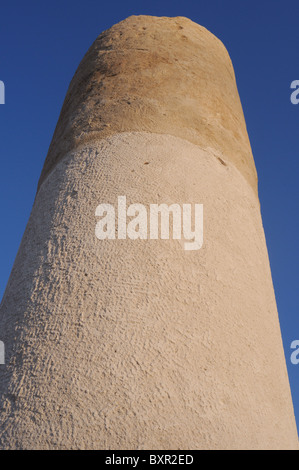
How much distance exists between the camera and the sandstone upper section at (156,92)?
11.4 ft

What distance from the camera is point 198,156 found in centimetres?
332

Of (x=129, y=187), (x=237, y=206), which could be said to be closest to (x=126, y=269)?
(x=129, y=187)

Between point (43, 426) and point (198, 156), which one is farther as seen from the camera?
point (198, 156)

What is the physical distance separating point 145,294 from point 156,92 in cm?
165

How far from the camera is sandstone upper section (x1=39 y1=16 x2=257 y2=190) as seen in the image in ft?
11.4

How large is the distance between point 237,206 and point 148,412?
154 cm

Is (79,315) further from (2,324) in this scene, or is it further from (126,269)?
(2,324)

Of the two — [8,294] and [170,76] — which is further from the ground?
[170,76]
